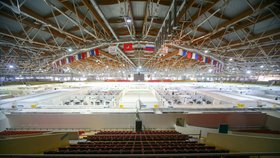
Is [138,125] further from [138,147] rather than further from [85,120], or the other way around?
[138,147]

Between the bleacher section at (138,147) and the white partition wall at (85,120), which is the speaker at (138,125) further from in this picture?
the bleacher section at (138,147)

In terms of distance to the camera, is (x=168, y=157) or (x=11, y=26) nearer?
(x=168, y=157)

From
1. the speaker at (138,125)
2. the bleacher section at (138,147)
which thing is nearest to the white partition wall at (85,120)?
the speaker at (138,125)

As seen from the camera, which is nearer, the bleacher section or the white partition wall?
the bleacher section

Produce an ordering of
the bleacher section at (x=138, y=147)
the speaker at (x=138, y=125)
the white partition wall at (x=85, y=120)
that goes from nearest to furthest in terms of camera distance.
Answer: the bleacher section at (x=138, y=147)
the speaker at (x=138, y=125)
the white partition wall at (x=85, y=120)

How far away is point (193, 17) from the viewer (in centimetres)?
711

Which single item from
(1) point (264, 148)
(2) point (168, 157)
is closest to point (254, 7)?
(1) point (264, 148)

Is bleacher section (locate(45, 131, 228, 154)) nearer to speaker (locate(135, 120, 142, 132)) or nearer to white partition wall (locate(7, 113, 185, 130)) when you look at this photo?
speaker (locate(135, 120, 142, 132))

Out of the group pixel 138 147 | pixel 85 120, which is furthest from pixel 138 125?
pixel 138 147

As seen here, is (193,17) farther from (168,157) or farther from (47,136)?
(47,136)

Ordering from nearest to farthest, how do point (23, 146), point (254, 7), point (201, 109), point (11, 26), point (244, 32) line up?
point (23, 146), point (254, 7), point (11, 26), point (244, 32), point (201, 109)

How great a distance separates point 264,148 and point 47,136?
8793mm

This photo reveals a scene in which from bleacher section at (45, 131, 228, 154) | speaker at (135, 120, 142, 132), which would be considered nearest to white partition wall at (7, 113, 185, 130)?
speaker at (135, 120, 142, 132)

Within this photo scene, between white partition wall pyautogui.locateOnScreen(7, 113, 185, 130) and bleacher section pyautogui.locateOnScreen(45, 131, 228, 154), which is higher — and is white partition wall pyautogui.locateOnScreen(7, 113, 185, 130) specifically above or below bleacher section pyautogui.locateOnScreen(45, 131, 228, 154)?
below
